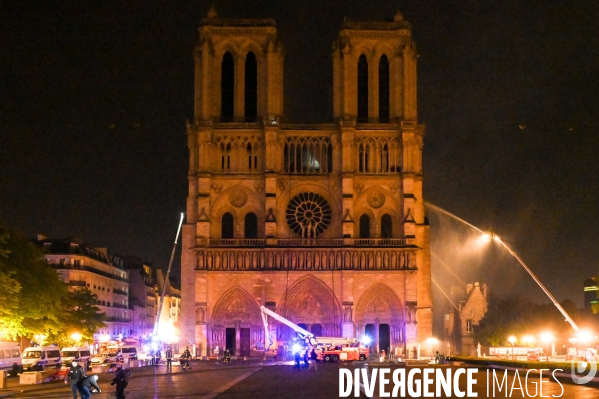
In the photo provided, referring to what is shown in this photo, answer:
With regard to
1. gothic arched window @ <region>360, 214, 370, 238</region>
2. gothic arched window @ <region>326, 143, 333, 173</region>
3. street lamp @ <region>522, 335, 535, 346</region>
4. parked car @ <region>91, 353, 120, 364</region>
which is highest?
gothic arched window @ <region>326, 143, 333, 173</region>

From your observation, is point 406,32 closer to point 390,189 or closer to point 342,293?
point 390,189

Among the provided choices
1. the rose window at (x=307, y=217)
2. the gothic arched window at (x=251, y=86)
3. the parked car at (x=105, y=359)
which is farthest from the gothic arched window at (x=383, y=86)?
the parked car at (x=105, y=359)

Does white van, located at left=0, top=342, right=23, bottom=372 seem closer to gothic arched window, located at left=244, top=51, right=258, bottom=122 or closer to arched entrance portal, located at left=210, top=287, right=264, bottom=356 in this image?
arched entrance portal, located at left=210, top=287, right=264, bottom=356

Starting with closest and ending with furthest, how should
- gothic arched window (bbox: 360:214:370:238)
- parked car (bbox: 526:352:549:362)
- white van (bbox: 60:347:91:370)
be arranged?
parked car (bbox: 526:352:549:362)
white van (bbox: 60:347:91:370)
gothic arched window (bbox: 360:214:370:238)

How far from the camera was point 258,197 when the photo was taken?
261ft

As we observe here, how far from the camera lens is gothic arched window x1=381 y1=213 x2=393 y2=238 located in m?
80.2

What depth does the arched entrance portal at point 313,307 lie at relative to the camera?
78.0m

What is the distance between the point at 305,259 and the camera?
78.1 m

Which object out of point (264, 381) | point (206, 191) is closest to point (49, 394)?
point (264, 381)

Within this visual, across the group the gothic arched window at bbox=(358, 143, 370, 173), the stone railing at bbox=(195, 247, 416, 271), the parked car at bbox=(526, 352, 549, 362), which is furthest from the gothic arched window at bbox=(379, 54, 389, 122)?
the parked car at bbox=(526, 352, 549, 362)

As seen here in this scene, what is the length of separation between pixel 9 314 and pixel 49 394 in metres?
11.1

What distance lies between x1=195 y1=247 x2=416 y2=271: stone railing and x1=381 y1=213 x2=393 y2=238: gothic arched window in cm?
229

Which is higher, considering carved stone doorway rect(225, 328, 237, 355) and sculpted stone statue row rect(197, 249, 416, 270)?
sculpted stone statue row rect(197, 249, 416, 270)

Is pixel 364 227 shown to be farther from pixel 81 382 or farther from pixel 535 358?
pixel 81 382
